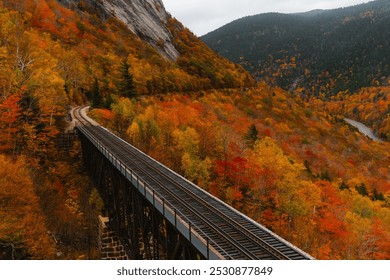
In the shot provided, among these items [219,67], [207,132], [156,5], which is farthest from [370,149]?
[156,5]

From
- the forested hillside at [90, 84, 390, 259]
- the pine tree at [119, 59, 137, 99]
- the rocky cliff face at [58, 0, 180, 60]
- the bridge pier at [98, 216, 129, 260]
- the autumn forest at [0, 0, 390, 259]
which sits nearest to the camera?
the bridge pier at [98, 216, 129, 260]

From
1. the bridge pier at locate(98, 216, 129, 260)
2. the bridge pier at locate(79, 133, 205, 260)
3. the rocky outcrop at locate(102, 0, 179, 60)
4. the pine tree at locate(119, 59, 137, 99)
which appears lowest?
the bridge pier at locate(98, 216, 129, 260)

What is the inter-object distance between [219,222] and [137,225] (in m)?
8.28

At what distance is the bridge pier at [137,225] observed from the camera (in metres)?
17.9

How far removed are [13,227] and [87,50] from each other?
79229 mm

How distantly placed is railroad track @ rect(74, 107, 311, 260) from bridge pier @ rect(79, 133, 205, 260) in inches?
42.3

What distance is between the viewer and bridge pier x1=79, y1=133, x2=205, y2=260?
1793 cm

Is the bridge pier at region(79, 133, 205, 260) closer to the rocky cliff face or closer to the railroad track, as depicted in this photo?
the railroad track

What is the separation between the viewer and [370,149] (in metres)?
136

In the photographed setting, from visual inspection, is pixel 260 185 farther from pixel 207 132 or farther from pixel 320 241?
pixel 207 132

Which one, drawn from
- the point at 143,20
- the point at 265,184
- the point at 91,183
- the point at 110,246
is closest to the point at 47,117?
the point at 91,183

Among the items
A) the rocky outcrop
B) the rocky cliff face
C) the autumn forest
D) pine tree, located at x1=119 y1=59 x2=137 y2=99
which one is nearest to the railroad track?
the autumn forest

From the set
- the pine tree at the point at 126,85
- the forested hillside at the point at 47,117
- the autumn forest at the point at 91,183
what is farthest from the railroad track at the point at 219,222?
the pine tree at the point at 126,85

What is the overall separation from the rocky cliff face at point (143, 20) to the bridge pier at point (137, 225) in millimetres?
105805
